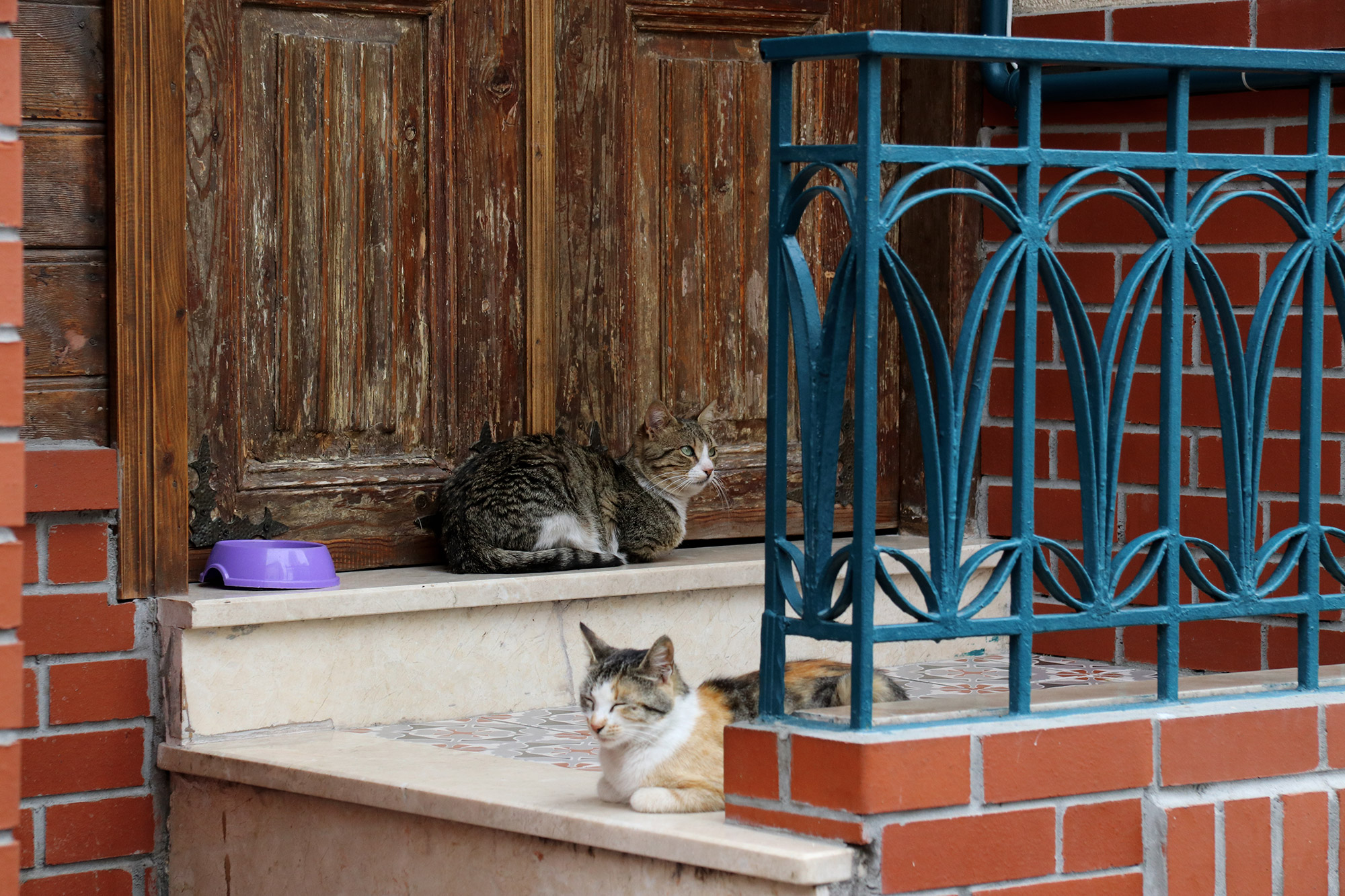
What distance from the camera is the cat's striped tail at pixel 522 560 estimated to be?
4.26m

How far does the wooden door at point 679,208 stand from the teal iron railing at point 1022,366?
1901 millimetres

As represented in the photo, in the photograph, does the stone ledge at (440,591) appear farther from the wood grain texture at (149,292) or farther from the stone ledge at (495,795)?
the stone ledge at (495,795)

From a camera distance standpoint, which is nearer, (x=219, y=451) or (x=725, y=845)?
(x=725, y=845)

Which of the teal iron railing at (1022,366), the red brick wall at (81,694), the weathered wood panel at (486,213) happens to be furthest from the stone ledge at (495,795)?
the weathered wood panel at (486,213)

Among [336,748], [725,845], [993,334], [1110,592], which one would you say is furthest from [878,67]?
[336,748]

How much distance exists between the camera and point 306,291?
4273 millimetres

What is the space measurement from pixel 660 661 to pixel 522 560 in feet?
4.22

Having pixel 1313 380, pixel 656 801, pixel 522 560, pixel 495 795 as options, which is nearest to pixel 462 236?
pixel 522 560

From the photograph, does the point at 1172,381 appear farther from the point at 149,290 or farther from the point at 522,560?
the point at 149,290

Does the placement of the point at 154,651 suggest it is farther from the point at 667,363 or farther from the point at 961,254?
the point at 961,254

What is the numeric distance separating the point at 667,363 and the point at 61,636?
1.89 metres

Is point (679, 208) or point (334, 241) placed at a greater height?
point (679, 208)

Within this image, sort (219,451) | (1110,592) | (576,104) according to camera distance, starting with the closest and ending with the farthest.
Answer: (1110,592) → (219,451) → (576,104)

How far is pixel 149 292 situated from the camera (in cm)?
375
